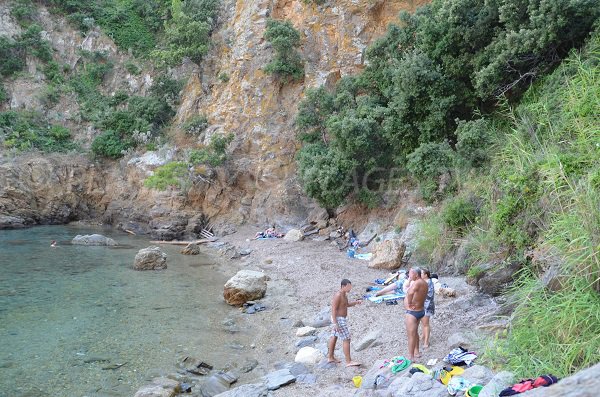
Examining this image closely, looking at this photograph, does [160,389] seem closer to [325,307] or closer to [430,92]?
[325,307]

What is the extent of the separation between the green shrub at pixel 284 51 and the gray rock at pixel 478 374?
23.1 m

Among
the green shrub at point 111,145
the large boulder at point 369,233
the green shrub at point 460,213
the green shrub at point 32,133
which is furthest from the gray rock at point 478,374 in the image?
the green shrub at point 32,133

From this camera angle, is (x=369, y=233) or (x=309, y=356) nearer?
(x=309, y=356)

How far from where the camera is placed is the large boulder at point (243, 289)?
14.2m

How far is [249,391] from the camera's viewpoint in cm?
823

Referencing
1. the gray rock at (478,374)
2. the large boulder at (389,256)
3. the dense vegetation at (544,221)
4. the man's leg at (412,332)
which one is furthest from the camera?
the large boulder at (389,256)

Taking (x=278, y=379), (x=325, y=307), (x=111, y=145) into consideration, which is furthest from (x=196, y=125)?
(x=278, y=379)

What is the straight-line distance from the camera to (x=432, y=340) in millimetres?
8664

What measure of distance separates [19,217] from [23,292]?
58.9 feet

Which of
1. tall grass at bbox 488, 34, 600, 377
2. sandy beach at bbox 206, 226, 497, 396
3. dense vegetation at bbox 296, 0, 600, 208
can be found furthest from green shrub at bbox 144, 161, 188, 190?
tall grass at bbox 488, 34, 600, 377

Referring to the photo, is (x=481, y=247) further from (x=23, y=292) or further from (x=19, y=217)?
(x=19, y=217)

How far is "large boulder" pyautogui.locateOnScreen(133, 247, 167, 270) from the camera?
1883 centimetres

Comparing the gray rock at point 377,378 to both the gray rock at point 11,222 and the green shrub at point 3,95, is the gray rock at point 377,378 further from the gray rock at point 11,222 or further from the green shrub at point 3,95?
the green shrub at point 3,95

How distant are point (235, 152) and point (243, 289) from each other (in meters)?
16.2
